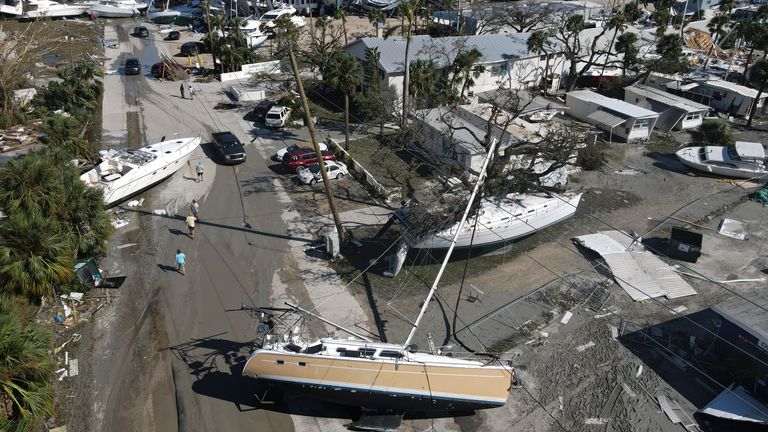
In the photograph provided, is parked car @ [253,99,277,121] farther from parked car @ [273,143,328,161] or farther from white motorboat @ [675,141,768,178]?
white motorboat @ [675,141,768,178]

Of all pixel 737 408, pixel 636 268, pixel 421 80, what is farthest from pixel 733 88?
pixel 737 408

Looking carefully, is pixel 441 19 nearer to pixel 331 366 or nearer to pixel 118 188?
pixel 118 188

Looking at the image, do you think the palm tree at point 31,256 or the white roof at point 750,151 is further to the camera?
the white roof at point 750,151

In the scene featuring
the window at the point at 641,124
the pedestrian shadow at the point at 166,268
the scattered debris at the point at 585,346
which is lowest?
the scattered debris at the point at 585,346

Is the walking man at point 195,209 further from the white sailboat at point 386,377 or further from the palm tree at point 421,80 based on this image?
the palm tree at point 421,80

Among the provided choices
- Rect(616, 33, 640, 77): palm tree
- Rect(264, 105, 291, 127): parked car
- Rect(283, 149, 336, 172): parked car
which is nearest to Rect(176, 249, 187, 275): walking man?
Rect(283, 149, 336, 172): parked car

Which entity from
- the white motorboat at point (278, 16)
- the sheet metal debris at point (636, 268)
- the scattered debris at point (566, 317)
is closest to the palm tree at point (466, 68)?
the sheet metal debris at point (636, 268)
